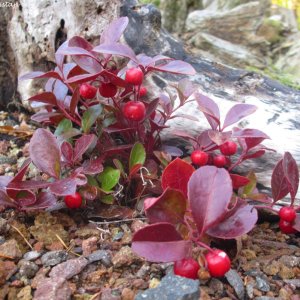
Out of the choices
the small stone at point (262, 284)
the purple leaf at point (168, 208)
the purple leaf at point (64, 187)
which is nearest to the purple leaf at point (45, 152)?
the purple leaf at point (64, 187)

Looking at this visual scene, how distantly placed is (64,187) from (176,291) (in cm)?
48

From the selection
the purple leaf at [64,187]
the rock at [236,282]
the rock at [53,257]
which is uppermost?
the purple leaf at [64,187]

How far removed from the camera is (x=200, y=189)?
934 mm

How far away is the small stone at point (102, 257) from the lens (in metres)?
1.17

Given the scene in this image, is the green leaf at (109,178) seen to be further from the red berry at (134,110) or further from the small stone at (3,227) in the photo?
the small stone at (3,227)

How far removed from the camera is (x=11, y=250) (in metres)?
1.18

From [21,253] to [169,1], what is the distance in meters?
5.34

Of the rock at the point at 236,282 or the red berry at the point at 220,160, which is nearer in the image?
the rock at the point at 236,282

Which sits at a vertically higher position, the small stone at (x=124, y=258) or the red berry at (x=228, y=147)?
the red berry at (x=228, y=147)

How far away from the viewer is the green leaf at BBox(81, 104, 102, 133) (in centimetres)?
139

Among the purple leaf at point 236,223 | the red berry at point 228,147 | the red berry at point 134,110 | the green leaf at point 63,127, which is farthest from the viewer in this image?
Answer: the green leaf at point 63,127

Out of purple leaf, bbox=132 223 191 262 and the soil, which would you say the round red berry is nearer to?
the soil

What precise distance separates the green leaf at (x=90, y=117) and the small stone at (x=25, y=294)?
565mm

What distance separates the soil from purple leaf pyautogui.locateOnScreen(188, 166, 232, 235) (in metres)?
0.21
